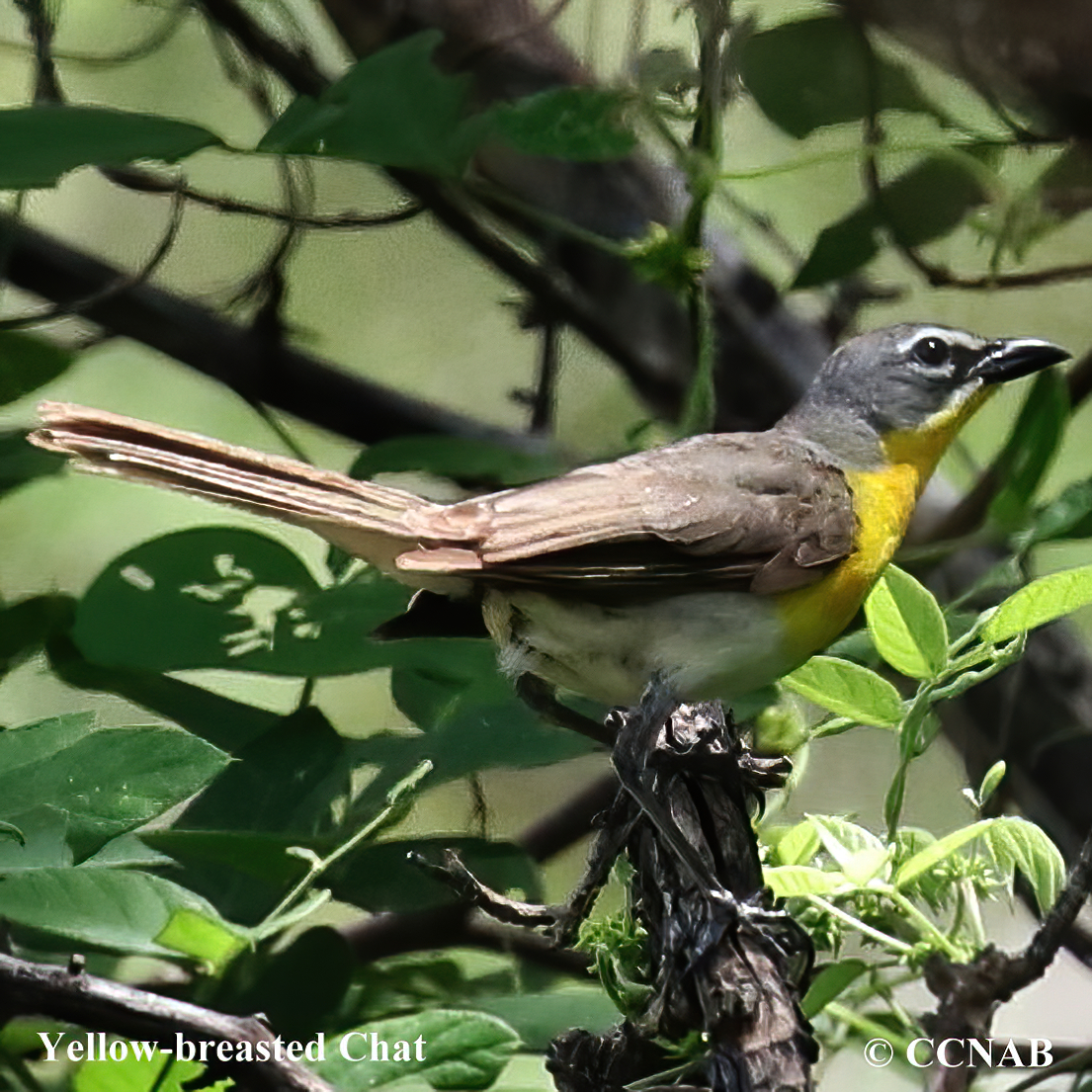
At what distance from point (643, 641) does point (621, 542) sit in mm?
132

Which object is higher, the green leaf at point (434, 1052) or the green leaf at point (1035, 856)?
the green leaf at point (1035, 856)

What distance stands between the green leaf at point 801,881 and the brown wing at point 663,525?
586mm

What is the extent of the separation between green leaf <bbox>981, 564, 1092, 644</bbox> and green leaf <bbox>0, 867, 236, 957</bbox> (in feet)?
2.35

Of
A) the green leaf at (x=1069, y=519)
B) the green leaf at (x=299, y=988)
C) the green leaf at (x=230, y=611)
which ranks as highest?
the green leaf at (x=1069, y=519)

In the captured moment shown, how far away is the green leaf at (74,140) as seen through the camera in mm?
1822

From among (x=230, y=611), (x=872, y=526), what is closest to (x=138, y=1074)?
(x=230, y=611)

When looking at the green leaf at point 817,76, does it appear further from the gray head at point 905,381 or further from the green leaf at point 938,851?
the green leaf at point 938,851

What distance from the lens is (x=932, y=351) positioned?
7.50ft

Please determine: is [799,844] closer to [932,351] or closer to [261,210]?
[932,351]

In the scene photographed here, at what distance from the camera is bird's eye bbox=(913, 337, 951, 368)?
7.47 feet

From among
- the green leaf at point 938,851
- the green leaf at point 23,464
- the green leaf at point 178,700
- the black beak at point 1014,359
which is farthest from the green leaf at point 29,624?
the black beak at point 1014,359

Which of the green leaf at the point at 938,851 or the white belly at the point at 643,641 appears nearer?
the green leaf at the point at 938,851

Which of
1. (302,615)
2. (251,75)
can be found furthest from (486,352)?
(302,615)

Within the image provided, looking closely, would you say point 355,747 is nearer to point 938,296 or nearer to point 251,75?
point 251,75
